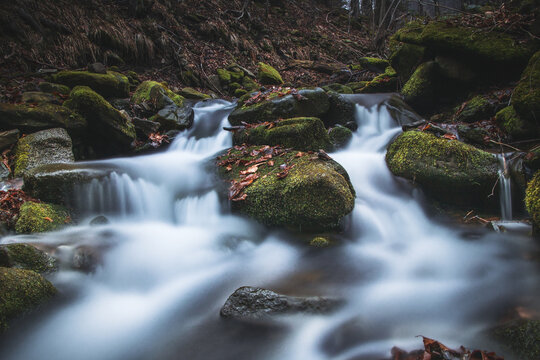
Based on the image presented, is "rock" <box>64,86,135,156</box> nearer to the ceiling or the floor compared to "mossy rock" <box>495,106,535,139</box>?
nearer to the ceiling

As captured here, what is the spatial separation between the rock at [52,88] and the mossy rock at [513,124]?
9.44m

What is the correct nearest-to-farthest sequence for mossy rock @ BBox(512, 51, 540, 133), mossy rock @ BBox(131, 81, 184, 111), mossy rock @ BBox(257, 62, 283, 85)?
1. mossy rock @ BBox(512, 51, 540, 133)
2. mossy rock @ BBox(131, 81, 184, 111)
3. mossy rock @ BBox(257, 62, 283, 85)

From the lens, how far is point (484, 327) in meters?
2.32

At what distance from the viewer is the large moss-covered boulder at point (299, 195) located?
3764 mm

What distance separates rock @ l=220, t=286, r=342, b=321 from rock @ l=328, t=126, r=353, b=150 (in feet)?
14.2

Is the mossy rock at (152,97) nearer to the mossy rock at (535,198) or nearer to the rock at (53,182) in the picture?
the rock at (53,182)

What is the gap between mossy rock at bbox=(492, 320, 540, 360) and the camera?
1.92m

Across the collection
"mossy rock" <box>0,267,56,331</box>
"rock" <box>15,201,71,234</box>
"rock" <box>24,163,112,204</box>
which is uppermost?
"rock" <box>24,163,112,204</box>

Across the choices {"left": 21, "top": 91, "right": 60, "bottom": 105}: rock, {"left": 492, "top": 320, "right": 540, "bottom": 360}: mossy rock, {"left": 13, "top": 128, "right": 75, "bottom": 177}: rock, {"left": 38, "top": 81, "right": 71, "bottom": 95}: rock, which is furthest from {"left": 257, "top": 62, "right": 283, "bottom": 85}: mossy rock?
{"left": 492, "top": 320, "right": 540, "bottom": 360}: mossy rock

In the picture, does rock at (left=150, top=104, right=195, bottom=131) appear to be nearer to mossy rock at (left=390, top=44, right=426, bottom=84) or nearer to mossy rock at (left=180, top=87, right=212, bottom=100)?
mossy rock at (left=180, top=87, right=212, bottom=100)

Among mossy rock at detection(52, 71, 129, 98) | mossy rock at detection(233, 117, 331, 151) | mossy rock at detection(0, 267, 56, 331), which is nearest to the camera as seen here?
mossy rock at detection(0, 267, 56, 331)

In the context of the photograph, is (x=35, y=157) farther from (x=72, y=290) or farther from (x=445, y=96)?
(x=445, y=96)

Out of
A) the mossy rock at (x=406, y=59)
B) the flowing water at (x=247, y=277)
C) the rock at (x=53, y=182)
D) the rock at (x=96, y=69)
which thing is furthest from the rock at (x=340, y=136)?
the rock at (x=96, y=69)

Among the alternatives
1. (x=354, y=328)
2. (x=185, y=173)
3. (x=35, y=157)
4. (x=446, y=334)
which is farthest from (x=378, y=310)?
(x=35, y=157)
